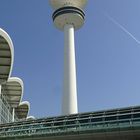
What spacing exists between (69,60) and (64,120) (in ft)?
173

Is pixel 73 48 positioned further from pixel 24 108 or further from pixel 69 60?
pixel 24 108

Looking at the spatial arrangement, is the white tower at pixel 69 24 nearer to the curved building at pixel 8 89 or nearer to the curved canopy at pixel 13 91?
the curved building at pixel 8 89

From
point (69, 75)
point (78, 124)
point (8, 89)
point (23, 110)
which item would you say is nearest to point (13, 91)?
point (8, 89)

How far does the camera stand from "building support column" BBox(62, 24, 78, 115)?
85.2 m

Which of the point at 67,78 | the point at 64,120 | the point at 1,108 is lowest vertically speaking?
the point at 64,120

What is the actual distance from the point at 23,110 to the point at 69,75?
1432cm

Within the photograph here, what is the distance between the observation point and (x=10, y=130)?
42.5 metres

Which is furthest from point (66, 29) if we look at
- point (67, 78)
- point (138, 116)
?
point (138, 116)

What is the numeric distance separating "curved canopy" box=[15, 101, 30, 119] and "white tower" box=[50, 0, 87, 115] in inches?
381

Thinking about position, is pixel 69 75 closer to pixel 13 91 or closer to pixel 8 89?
pixel 13 91

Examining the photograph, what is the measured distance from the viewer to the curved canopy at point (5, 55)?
5272 cm

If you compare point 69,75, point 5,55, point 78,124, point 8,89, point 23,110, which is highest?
point 69,75

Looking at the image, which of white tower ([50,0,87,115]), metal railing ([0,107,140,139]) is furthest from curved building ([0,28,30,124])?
metal railing ([0,107,140,139])

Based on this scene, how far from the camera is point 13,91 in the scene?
6956cm
